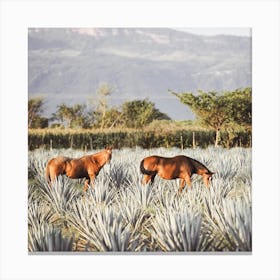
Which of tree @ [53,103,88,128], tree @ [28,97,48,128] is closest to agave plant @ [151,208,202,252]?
tree @ [53,103,88,128]

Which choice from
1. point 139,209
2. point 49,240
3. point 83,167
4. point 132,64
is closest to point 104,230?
point 139,209

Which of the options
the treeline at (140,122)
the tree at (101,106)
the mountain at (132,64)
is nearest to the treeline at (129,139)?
the treeline at (140,122)

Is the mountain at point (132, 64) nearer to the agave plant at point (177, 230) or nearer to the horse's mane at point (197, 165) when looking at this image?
the horse's mane at point (197, 165)

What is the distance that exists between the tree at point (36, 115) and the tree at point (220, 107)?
1.26m

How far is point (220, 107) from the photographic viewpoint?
526 cm

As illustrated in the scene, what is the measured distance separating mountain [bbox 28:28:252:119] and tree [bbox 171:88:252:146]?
0.22 feet

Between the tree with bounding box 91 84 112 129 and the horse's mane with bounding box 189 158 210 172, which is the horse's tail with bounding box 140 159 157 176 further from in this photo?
the tree with bounding box 91 84 112 129

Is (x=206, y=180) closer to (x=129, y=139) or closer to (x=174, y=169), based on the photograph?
(x=174, y=169)

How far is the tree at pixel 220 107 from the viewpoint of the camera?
5203mm

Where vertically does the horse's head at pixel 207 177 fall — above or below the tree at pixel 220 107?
below

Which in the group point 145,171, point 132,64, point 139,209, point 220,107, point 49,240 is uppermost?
point 132,64

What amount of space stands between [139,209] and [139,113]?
0.90 metres
